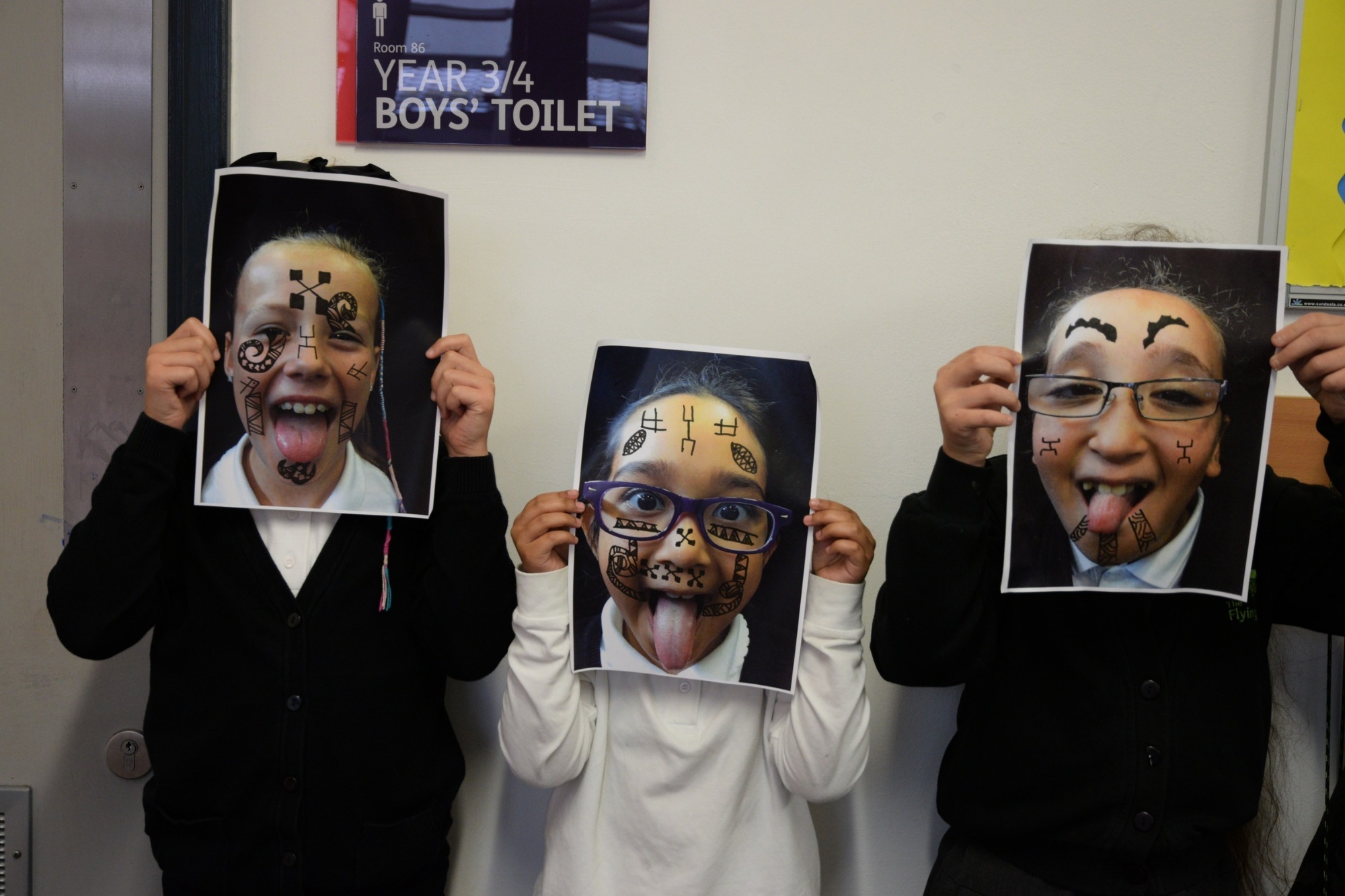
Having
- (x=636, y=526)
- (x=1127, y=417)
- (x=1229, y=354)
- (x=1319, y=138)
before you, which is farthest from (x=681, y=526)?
(x=1319, y=138)

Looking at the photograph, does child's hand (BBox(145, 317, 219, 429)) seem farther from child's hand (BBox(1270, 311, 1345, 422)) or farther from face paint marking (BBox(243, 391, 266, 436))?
child's hand (BBox(1270, 311, 1345, 422))

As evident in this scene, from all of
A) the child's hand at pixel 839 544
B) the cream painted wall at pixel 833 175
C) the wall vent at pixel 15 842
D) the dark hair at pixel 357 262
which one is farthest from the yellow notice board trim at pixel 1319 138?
the wall vent at pixel 15 842

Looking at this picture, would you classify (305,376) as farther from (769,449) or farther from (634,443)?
(769,449)

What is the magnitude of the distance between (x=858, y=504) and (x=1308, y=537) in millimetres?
551

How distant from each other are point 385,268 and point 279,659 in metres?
0.48

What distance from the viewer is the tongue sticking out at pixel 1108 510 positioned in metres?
1.03

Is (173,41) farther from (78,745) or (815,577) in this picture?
(815,577)

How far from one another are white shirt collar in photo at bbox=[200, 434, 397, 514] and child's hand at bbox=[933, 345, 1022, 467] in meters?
0.65

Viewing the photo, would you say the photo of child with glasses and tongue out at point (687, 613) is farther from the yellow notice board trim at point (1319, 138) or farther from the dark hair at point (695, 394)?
the yellow notice board trim at point (1319, 138)

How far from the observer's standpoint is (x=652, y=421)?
3.49 ft

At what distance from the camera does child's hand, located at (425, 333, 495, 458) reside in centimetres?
108

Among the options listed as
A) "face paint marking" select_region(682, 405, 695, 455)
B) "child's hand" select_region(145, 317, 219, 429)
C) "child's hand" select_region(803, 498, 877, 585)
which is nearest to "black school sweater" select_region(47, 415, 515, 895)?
"child's hand" select_region(145, 317, 219, 429)

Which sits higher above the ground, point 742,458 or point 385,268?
point 385,268

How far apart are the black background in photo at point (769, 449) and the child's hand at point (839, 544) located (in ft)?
0.06
